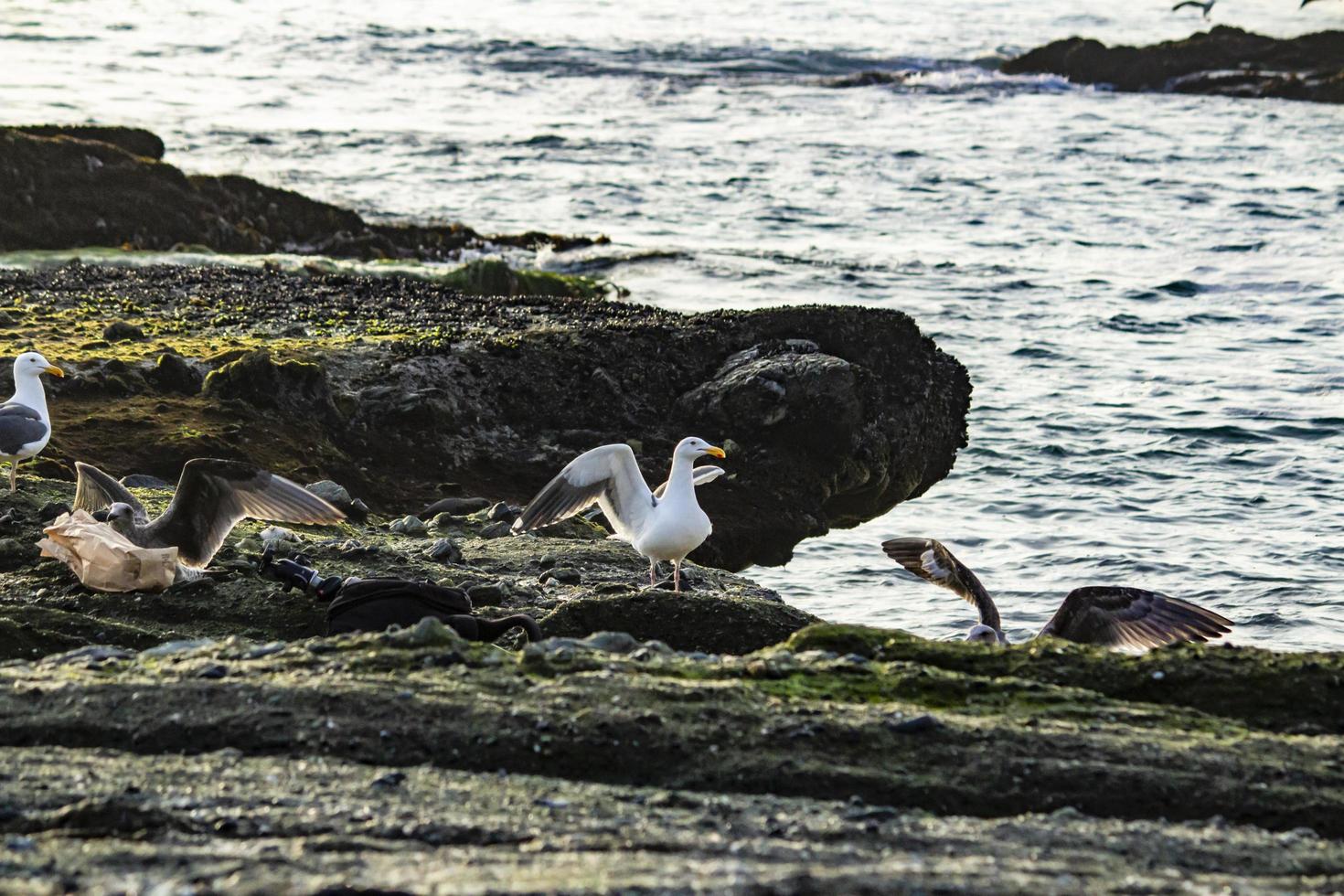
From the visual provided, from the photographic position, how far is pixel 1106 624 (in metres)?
9.17

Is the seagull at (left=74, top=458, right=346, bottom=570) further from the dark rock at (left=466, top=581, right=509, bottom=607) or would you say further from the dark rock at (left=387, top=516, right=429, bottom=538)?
the dark rock at (left=387, top=516, right=429, bottom=538)

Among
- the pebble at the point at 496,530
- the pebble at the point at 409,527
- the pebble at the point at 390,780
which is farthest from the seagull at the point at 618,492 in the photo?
the pebble at the point at 390,780

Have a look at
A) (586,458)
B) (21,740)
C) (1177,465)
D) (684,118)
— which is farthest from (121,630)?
(684,118)

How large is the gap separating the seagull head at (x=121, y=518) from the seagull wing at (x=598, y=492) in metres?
2.77

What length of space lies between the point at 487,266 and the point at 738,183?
11.9 meters

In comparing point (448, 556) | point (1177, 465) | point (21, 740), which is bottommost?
point (1177, 465)

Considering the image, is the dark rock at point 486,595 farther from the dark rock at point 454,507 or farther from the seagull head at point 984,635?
the dark rock at point 454,507

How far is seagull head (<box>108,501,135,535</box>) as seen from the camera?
902cm

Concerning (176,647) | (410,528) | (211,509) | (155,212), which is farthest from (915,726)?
(155,212)

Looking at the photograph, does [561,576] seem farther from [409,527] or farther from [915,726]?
[915,726]

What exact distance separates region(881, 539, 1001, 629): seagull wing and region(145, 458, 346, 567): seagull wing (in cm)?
398

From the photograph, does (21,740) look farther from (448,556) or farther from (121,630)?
(448,556)

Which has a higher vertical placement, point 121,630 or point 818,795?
point 818,795

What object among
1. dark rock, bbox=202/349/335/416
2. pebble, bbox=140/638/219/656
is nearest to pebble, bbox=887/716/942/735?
pebble, bbox=140/638/219/656
